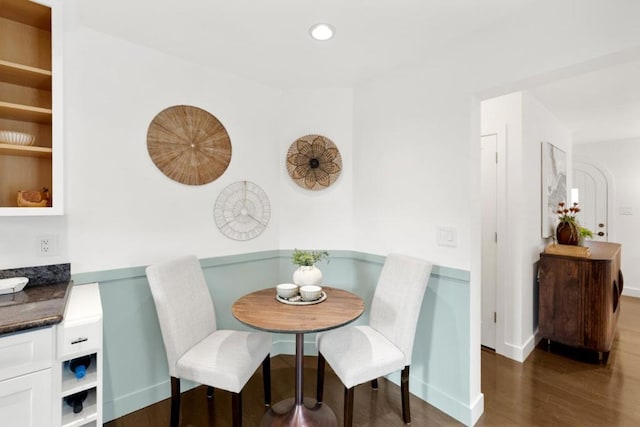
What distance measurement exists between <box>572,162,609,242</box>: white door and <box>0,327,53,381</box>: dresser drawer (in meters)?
6.17

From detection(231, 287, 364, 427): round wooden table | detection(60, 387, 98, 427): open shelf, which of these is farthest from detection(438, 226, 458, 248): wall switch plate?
detection(60, 387, 98, 427): open shelf

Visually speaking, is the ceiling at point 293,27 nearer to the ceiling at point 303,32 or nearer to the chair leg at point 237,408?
the ceiling at point 303,32

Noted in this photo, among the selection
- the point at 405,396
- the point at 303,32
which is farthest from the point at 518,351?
the point at 303,32

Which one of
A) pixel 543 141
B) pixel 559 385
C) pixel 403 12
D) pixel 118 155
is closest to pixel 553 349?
pixel 559 385

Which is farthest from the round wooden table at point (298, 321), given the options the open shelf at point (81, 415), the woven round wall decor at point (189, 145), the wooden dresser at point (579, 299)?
the wooden dresser at point (579, 299)

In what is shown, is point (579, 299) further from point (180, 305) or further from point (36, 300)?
point (36, 300)

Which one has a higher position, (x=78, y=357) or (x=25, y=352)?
(x=25, y=352)

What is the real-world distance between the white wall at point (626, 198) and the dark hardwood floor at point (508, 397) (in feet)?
8.36

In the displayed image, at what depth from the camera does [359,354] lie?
174cm

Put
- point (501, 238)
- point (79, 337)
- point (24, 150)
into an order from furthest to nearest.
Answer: point (501, 238) → point (24, 150) → point (79, 337)

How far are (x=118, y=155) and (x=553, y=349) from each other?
390 centimetres

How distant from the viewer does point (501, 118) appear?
2.73 meters

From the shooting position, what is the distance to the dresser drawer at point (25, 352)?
1.13 meters

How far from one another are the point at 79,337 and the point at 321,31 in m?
1.96
